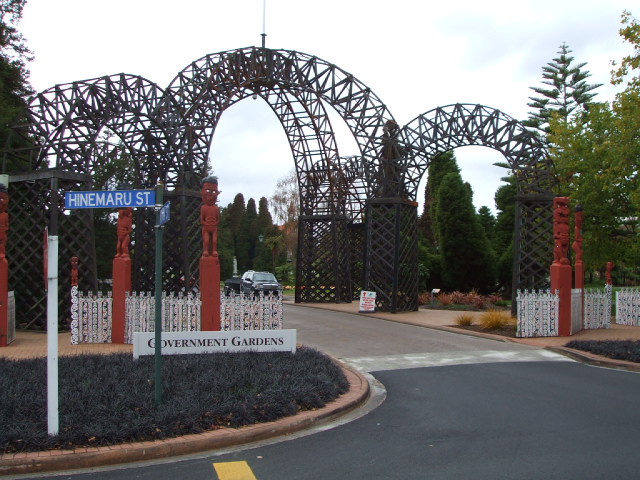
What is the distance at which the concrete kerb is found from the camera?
561 centimetres

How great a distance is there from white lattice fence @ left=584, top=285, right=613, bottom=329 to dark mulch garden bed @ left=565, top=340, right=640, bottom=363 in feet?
14.8

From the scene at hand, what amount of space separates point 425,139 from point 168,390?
1618 cm

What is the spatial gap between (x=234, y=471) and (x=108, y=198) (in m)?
3.14

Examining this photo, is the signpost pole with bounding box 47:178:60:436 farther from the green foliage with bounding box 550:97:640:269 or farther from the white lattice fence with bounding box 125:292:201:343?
the green foliage with bounding box 550:97:640:269

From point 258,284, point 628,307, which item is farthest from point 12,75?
point 628,307

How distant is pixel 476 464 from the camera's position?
580 centimetres

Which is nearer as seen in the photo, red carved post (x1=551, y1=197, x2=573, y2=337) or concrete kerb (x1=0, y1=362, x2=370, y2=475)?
concrete kerb (x1=0, y1=362, x2=370, y2=475)

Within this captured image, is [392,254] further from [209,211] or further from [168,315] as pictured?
[209,211]

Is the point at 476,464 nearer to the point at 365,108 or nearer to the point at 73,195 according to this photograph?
the point at 73,195

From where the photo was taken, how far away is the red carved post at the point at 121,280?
1314 centimetres

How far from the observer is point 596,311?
58.2 ft

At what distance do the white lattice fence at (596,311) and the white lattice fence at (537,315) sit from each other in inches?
97.1

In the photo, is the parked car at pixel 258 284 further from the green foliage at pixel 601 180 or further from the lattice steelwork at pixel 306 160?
the green foliage at pixel 601 180

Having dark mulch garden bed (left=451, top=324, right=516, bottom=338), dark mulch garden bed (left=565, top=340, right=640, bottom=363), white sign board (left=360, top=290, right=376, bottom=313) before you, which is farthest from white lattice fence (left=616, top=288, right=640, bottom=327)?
white sign board (left=360, top=290, right=376, bottom=313)
